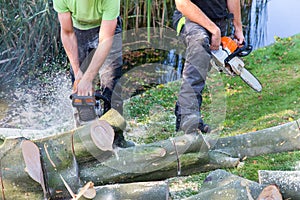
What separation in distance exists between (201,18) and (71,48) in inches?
29.4

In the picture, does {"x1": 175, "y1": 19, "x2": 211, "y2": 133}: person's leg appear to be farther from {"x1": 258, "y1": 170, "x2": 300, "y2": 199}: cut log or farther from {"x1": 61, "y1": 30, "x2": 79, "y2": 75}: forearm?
{"x1": 258, "y1": 170, "x2": 300, "y2": 199}: cut log

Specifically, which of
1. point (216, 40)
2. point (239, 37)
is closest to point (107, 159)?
point (216, 40)

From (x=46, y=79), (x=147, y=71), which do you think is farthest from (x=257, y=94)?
(x=46, y=79)

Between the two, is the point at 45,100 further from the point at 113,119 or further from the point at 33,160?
the point at 33,160

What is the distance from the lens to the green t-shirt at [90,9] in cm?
242

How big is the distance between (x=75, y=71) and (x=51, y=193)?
34.8 inches

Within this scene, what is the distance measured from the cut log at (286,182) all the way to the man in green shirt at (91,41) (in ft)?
2.52

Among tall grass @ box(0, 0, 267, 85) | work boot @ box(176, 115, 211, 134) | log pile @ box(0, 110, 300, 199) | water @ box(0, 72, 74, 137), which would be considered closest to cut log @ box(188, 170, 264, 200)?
log pile @ box(0, 110, 300, 199)

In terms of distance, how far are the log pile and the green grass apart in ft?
0.82

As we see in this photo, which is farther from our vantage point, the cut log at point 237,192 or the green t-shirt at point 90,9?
the green t-shirt at point 90,9

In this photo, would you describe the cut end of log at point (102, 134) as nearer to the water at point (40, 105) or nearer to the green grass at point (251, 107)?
the green grass at point (251, 107)

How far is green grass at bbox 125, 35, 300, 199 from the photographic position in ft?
8.36

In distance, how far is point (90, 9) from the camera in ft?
8.21

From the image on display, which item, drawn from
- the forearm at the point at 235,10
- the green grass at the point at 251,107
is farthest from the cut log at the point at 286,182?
the forearm at the point at 235,10
